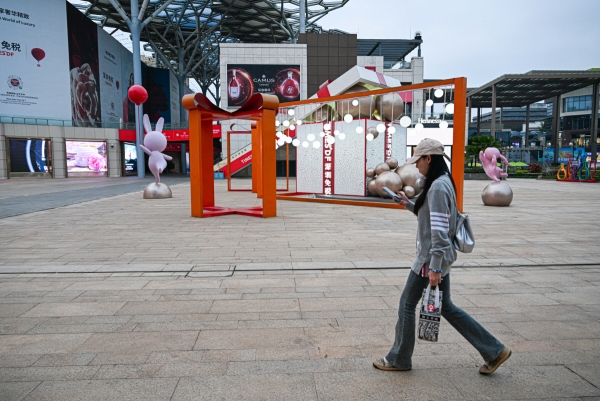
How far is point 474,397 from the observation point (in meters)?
2.72

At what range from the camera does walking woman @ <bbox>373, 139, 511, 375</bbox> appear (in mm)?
2771

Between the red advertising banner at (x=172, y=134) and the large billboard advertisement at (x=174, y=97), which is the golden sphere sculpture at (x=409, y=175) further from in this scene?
the large billboard advertisement at (x=174, y=97)

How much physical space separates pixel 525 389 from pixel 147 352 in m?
2.81

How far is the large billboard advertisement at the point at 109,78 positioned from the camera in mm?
38531

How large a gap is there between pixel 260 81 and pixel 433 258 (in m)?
37.4

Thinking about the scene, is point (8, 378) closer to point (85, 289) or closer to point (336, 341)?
point (85, 289)

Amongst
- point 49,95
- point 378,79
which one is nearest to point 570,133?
point 378,79

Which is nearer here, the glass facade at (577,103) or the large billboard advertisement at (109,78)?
the large billboard advertisement at (109,78)

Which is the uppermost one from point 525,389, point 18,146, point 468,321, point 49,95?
point 49,95

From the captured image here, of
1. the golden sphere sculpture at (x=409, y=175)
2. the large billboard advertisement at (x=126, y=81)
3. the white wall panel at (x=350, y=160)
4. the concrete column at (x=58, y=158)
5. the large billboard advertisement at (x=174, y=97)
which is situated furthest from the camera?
the large billboard advertisement at (x=174, y=97)

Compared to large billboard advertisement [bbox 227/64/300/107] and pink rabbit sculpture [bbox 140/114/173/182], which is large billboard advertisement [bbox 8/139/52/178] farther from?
pink rabbit sculpture [bbox 140/114/173/182]

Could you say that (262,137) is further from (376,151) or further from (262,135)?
(376,151)

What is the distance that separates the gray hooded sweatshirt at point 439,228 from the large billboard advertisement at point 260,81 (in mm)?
35957

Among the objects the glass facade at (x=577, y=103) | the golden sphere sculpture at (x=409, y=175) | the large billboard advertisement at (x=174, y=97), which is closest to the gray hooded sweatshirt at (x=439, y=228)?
the golden sphere sculpture at (x=409, y=175)
